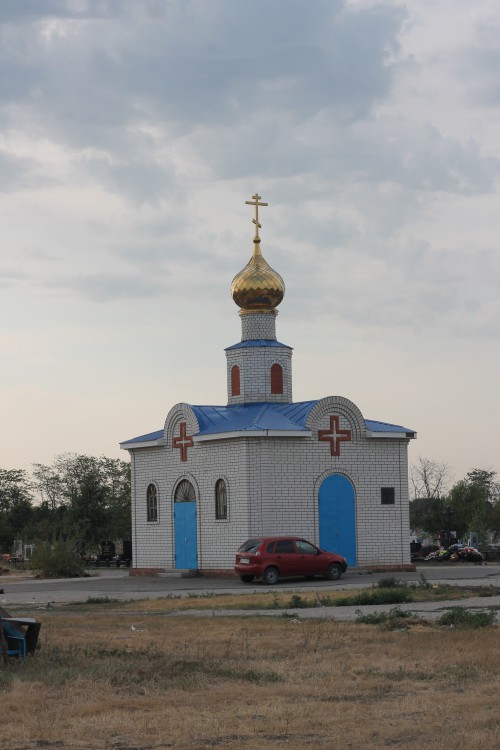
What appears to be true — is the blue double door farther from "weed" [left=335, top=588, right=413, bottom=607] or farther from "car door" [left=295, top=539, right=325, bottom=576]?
"weed" [left=335, top=588, right=413, bottom=607]

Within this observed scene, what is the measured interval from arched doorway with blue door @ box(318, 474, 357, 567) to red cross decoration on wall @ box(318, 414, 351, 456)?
2.73 feet

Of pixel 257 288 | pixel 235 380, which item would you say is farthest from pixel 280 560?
pixel 257 288

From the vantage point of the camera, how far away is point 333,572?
3297cm

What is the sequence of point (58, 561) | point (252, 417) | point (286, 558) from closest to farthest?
point (286, 558) → point (252, 417) → point (58, 561)

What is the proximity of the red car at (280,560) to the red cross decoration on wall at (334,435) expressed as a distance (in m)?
5.31

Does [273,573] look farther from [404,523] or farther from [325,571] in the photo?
[404,523]

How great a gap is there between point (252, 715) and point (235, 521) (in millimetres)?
24590

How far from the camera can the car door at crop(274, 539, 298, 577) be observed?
32031 millimetres

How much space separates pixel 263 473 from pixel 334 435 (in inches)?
114

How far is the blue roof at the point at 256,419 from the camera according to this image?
36.7 metres

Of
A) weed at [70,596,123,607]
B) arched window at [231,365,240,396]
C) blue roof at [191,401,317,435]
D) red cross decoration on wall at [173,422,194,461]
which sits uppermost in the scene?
arched window at [231,365,240,396]

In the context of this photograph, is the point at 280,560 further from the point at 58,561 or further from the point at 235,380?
the point at 58,561

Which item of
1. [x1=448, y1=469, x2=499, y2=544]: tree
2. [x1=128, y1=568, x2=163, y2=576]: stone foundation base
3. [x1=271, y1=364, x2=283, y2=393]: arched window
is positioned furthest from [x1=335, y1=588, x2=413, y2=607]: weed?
[x1=448, y1=469, x2=499, y2=544]: tree

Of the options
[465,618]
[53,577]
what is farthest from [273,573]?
[465,618]
